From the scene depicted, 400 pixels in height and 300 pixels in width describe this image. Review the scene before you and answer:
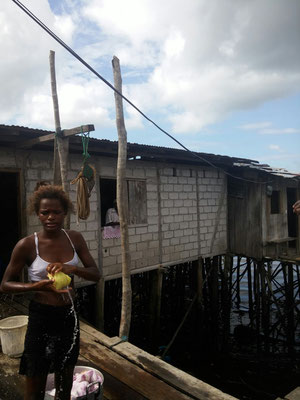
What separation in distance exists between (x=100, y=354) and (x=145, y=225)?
471 centimetres

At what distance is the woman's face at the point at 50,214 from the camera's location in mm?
2521

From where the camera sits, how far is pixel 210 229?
35.1 ft

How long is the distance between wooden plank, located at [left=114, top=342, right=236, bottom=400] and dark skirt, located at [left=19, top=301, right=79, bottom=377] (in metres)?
1.44

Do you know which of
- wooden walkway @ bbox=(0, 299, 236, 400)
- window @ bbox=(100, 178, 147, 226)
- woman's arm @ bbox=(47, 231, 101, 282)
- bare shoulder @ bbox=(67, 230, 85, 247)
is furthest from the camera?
window @ bbox=(100, 178, 147, 226)

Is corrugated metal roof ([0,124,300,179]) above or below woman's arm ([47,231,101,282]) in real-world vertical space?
above

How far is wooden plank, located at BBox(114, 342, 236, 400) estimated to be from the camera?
10.9 feet

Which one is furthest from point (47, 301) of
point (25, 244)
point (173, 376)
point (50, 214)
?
point (173, 376)

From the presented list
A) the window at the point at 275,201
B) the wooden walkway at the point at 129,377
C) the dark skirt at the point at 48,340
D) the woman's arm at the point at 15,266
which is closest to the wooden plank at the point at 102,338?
the wooden walkway at the point at 129,377

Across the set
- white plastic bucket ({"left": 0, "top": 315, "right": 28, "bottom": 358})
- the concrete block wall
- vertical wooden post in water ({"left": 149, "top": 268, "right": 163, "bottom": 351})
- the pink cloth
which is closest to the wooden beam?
the concrete block wall

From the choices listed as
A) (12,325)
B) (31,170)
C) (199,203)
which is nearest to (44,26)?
(31,170)

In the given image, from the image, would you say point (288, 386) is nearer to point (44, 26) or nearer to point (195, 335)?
point (195, 335)

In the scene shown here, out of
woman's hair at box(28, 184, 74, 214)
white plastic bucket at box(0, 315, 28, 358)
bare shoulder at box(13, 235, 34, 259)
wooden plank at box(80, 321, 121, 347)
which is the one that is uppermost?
woman's hair at box(28, 184, 74, 214)

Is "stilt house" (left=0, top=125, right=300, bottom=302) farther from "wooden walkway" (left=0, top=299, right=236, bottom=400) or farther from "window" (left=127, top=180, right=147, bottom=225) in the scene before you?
"wooden walkway" (left=0, top=299, right=236, bottom=400)

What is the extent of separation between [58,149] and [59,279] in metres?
3.46
